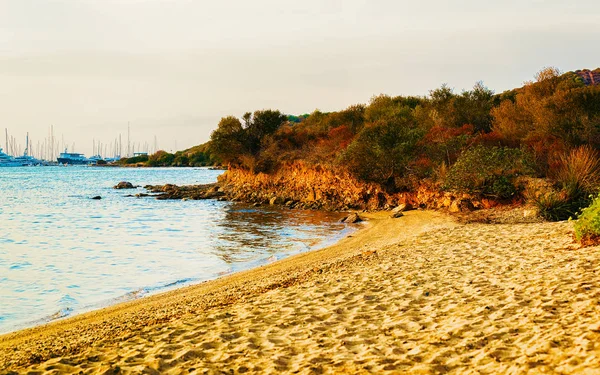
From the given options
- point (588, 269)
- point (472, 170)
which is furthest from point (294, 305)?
point (472, 170)

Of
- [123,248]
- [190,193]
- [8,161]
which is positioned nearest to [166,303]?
[123,248]

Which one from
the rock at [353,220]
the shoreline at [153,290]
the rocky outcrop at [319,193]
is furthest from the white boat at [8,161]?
the shoreline at [153,290]

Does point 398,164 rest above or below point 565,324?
above

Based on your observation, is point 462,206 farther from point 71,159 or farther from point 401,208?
point 71,159

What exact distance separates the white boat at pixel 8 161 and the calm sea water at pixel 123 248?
158190 mm

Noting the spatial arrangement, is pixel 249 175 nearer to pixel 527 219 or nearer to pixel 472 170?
pixel 472 170

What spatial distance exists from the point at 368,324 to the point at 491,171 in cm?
1859

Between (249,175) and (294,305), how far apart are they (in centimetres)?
3755

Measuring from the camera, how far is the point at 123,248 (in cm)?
2002

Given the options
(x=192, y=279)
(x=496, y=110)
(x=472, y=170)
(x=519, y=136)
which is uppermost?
(x=496, y=110)

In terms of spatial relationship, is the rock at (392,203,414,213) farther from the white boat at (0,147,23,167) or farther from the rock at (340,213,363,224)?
the white boat at (0,147,23,167)

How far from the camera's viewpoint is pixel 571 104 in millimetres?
28078

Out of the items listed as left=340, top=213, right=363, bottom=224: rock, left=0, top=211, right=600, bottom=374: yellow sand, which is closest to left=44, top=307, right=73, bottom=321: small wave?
left=0, top=211, right=600, bottom=374: yellow sand

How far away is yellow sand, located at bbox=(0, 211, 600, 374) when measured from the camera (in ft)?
18.8
